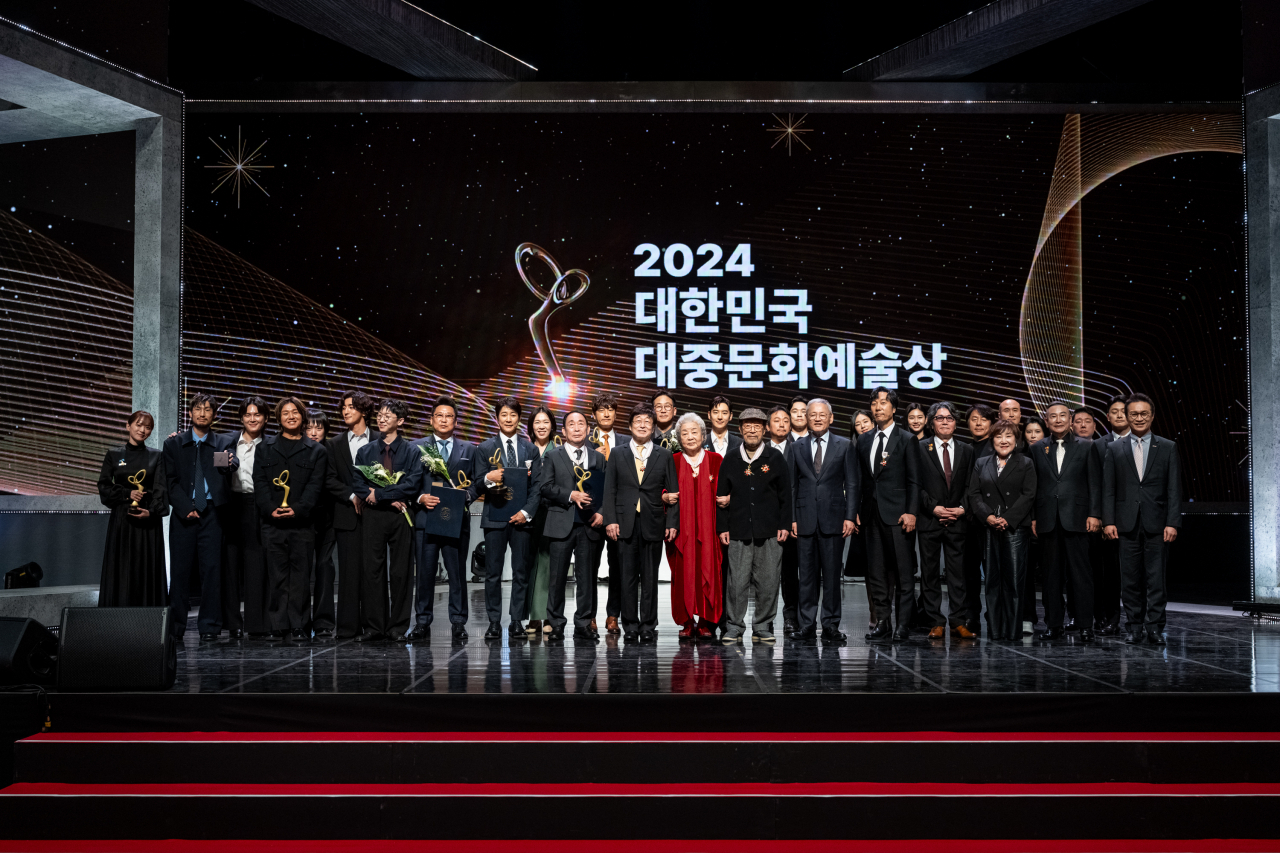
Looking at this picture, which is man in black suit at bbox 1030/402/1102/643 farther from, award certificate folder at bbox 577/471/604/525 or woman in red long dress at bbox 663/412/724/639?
award certificate folder at bbox 577/471/604/525

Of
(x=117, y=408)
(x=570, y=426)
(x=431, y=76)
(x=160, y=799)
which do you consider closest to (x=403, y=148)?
(x=431, y=76)

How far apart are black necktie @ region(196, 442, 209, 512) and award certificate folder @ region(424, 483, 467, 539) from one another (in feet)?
4.20

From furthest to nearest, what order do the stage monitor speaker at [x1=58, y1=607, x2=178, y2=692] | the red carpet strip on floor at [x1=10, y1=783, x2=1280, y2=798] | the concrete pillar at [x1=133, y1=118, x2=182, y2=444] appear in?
the concrete pillar at [x1=133, y1=118, x2=182, y2=444] < the stage monitor speaker at [x1=58, y1=607, x2=178, y2=692] < the red carpet strip on floor at [x1=10, y1=783, x2=1280, y2=798]

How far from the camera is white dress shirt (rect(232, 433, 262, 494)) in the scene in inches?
228

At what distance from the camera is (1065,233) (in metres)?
8.70

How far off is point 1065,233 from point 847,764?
6.48 metres

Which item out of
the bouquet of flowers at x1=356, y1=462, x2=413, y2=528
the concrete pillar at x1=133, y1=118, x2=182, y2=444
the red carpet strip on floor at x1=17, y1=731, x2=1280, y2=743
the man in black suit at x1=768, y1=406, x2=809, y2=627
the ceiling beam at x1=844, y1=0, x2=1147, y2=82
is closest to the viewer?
the red carpet strip on floor at x1=17, y1=731, x2=1280, y2=743

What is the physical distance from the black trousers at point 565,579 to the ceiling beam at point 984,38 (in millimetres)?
5300

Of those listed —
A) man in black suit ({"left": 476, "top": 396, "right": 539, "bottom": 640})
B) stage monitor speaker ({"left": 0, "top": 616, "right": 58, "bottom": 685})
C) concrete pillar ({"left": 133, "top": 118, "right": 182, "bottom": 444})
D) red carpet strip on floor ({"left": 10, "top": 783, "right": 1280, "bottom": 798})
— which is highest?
concrete pillar ({"left": 133, "top": 118, "right": 182, "bottom": 444})

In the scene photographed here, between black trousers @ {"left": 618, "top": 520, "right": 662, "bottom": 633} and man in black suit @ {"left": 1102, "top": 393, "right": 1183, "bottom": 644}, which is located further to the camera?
black trousers @ {"left": 618, "top": 520, "right": 662, "bottom": 633}

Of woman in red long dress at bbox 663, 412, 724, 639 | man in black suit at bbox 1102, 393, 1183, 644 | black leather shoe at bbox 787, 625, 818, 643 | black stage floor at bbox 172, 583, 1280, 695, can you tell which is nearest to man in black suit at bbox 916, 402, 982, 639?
black stage floor at bbox 172, 583, 1280, 695

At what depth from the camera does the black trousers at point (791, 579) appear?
19.6 ft

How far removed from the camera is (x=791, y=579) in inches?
238
